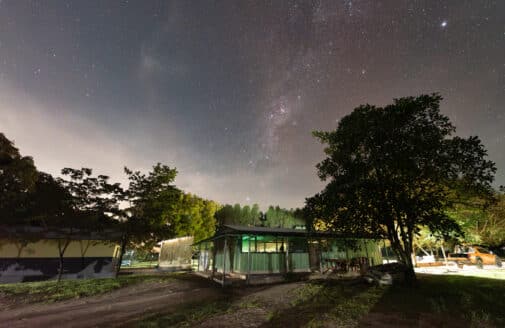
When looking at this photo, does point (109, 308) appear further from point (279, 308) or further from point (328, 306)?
point (328, 306)

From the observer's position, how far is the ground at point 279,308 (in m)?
7.59

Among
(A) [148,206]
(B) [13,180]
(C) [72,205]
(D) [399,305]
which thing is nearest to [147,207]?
(A) [148,206]

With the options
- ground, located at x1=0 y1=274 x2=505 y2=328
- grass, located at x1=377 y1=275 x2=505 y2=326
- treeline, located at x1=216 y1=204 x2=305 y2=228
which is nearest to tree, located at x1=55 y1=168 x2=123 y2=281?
ground, located at x1=0 y1=274 x2=505 y2=328

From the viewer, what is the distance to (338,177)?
14.0 meters

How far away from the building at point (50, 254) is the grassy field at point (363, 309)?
55.1 feet

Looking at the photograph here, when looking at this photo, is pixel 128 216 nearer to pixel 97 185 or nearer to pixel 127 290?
pixel 97 185

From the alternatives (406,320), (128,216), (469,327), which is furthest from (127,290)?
(469,327)

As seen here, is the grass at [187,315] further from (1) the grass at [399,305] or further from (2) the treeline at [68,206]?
(2) the treeline at [68,206]

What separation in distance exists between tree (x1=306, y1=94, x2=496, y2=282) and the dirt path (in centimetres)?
912

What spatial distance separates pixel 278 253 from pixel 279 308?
8321 mm

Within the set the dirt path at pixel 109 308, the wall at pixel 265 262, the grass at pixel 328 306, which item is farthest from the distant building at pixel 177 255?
the grass at pixel 328 306

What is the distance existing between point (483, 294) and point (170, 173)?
83.0 feet

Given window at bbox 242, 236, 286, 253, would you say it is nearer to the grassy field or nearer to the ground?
the ground

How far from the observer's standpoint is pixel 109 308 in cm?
1037
